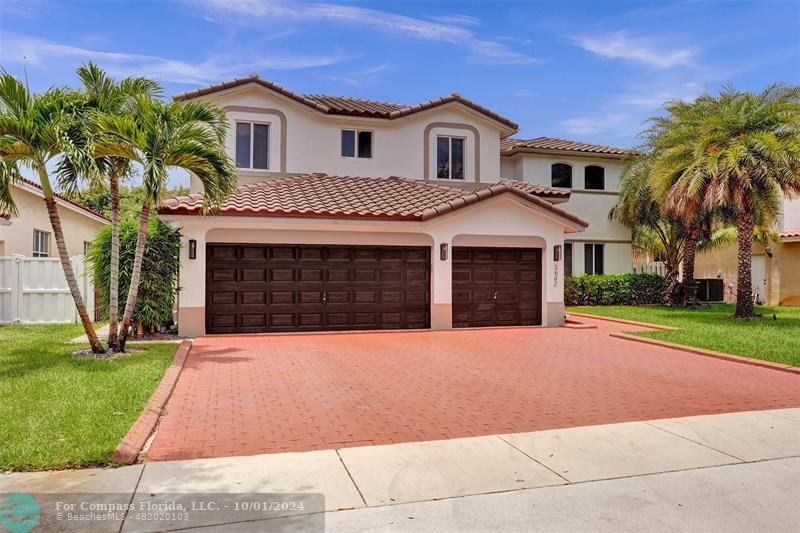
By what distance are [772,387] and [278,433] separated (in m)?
7.64

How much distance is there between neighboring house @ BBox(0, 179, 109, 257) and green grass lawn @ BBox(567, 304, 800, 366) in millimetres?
18553

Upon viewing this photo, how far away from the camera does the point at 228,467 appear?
5.35m

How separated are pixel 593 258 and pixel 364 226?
47.8 ft

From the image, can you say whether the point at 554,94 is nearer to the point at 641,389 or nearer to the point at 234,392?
the point at 641,389

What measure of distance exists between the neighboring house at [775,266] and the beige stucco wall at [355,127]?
1435 cm

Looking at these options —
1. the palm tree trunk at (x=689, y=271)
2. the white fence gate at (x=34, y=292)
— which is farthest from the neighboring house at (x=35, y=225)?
the palm tree trunk at (x=689, y=271)

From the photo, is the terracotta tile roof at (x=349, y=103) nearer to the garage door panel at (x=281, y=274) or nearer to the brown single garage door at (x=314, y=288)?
the brown single garage door at (x=314, y=288)

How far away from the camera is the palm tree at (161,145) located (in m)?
10.4

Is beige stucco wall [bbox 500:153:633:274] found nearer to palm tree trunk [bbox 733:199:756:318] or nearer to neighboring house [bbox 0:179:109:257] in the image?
palm tree trunk [bbox 733:199:756:318]

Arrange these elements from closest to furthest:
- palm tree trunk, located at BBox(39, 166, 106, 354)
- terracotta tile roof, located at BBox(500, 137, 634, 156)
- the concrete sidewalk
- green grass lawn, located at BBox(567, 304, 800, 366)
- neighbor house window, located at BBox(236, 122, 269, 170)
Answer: the concrete sidewalk, palm tree trunk, located at BBox(39, 166, 106, 354), green grass lawn, located at BBox(567, 304, 800, 366), neighbor house window, located at BBox(236, 122, 269, 170), terracotta tile roof, located at BBox(500, 137, 634, 156)

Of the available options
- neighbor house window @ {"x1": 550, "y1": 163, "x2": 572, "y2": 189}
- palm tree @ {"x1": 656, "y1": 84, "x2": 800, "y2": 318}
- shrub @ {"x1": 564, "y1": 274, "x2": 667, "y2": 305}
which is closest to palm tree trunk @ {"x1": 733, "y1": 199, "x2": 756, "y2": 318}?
palm tree @ {"x1": 656, "y1": 84, "x2": 800, "y2": 318}

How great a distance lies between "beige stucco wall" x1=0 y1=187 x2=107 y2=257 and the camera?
58.7 ft

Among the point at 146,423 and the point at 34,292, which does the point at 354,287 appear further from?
the point at 146,423

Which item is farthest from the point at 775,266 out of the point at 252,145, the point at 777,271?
the point at 252,145
